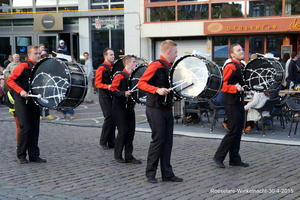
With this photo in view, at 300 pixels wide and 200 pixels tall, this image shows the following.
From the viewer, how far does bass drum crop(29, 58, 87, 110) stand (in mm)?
6188

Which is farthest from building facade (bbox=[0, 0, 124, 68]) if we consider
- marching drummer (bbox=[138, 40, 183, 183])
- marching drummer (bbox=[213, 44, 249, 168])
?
marching drummer (bbox=[138, 40, 183, 183])

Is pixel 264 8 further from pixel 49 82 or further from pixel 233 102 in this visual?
pixel 49 82

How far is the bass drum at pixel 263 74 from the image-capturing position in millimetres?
6637

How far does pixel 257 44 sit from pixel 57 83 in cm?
1727

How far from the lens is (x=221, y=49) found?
73.7 ft

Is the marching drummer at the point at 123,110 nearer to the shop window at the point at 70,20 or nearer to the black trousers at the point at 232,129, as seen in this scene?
the black trousers at the point at 232,129

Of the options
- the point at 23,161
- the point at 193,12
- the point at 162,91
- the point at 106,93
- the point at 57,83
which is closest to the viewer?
the point at 162,91

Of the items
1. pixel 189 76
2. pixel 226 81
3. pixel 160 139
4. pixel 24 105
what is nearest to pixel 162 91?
pixel 189 76

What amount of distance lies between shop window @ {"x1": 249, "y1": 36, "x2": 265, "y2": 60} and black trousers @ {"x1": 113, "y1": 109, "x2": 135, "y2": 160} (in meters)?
16.3

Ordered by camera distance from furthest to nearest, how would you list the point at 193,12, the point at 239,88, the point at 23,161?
the point at 193,12
the point at 23,161
the point at 239,88

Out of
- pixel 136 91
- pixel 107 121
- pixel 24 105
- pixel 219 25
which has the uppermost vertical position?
pixel 219 25

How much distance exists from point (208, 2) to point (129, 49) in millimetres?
5918

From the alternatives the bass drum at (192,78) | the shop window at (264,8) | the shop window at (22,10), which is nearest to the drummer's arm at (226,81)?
the bass drum at (192,78)

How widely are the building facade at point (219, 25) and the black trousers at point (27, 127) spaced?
13.8 m
